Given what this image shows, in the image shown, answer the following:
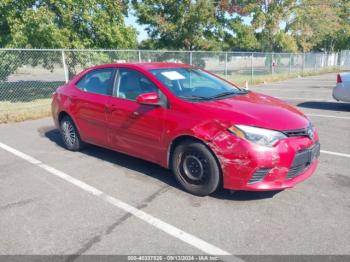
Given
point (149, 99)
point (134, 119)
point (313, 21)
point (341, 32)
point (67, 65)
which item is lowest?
point (134, 119)

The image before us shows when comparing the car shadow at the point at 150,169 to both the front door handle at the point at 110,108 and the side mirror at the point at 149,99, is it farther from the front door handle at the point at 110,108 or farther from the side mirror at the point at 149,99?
the side mirror at the point at 149,99

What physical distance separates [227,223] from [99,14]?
946 cm

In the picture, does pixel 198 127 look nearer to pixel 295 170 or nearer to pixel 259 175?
pixel 259 175

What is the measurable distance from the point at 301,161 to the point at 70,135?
3.88 metres

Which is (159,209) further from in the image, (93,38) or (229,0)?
(229,0)

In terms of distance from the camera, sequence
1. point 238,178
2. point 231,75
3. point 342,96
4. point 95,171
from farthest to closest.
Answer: point 231,75 → point 342,96 → point 95,171 → point 238,178

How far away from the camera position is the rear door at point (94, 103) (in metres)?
4.83

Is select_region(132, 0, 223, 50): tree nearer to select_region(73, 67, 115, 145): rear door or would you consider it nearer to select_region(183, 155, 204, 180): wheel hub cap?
select_region(73, 67, 115, 145): rear door

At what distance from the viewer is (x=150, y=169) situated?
4750 mm

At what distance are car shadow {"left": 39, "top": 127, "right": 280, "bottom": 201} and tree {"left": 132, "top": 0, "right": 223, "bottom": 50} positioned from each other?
13358 millimetres

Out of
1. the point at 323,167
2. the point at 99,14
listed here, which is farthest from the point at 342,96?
the point at 99,14

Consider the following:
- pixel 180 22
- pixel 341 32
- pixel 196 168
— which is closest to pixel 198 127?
pixel 196 168

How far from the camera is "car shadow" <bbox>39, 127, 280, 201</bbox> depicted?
382 centimetres

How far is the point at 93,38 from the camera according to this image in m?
11.3
